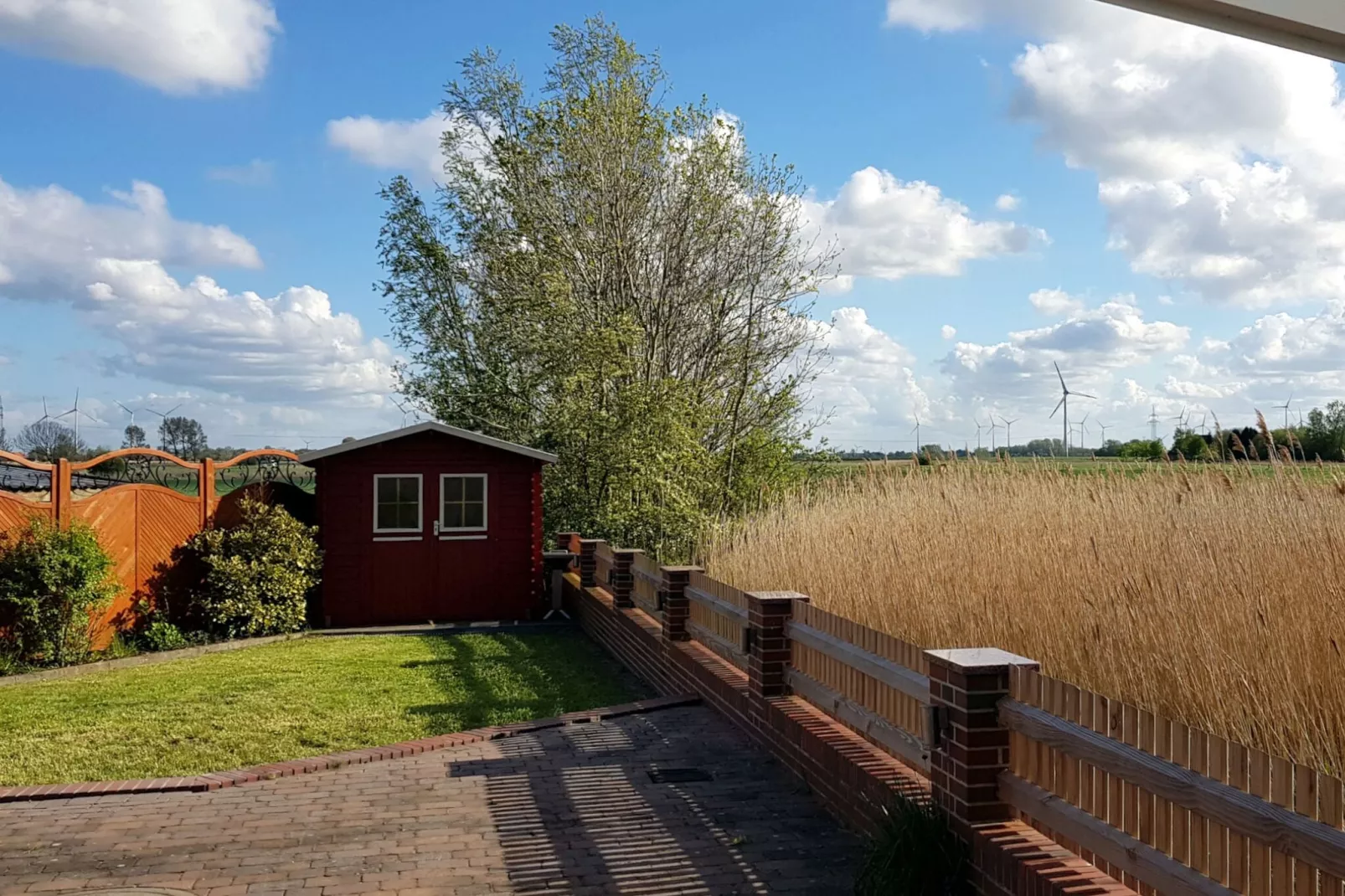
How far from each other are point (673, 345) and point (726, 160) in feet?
12.3

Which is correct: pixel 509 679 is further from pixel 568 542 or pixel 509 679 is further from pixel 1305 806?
pixel 1305 806

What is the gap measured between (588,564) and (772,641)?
7.81 meters

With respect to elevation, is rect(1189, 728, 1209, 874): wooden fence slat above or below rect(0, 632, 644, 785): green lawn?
above

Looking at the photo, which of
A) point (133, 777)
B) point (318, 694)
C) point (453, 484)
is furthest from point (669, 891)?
point (453, 484)

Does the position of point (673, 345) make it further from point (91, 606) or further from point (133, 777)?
point (133, 777)

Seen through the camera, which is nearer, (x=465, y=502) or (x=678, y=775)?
(x=678, y=775)

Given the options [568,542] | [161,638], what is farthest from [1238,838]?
[568,542]

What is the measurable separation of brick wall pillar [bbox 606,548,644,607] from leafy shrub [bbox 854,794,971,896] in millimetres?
7381

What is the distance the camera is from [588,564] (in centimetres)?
1452

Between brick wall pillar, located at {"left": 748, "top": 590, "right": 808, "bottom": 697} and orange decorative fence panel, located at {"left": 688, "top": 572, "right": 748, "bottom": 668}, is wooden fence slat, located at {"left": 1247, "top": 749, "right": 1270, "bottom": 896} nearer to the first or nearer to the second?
brick wall pillar, located at {"left": 748, "top": 590, "right": 808, "bottom": 697}

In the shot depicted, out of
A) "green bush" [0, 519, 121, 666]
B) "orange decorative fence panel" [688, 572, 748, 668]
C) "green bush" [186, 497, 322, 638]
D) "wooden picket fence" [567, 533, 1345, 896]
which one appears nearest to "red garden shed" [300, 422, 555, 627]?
"green bush" [186, 497, 322, 638]

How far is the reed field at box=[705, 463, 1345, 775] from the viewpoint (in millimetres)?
4164

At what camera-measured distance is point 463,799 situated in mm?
6098

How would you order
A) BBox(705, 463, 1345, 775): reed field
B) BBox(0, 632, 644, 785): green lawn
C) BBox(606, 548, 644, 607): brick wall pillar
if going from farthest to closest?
BBox(606, 548, 644, 607): brick wall pillar < BBox(0, 632, 644, 785): green lawn < BBox(705, 463, 1345, 775): reed field
